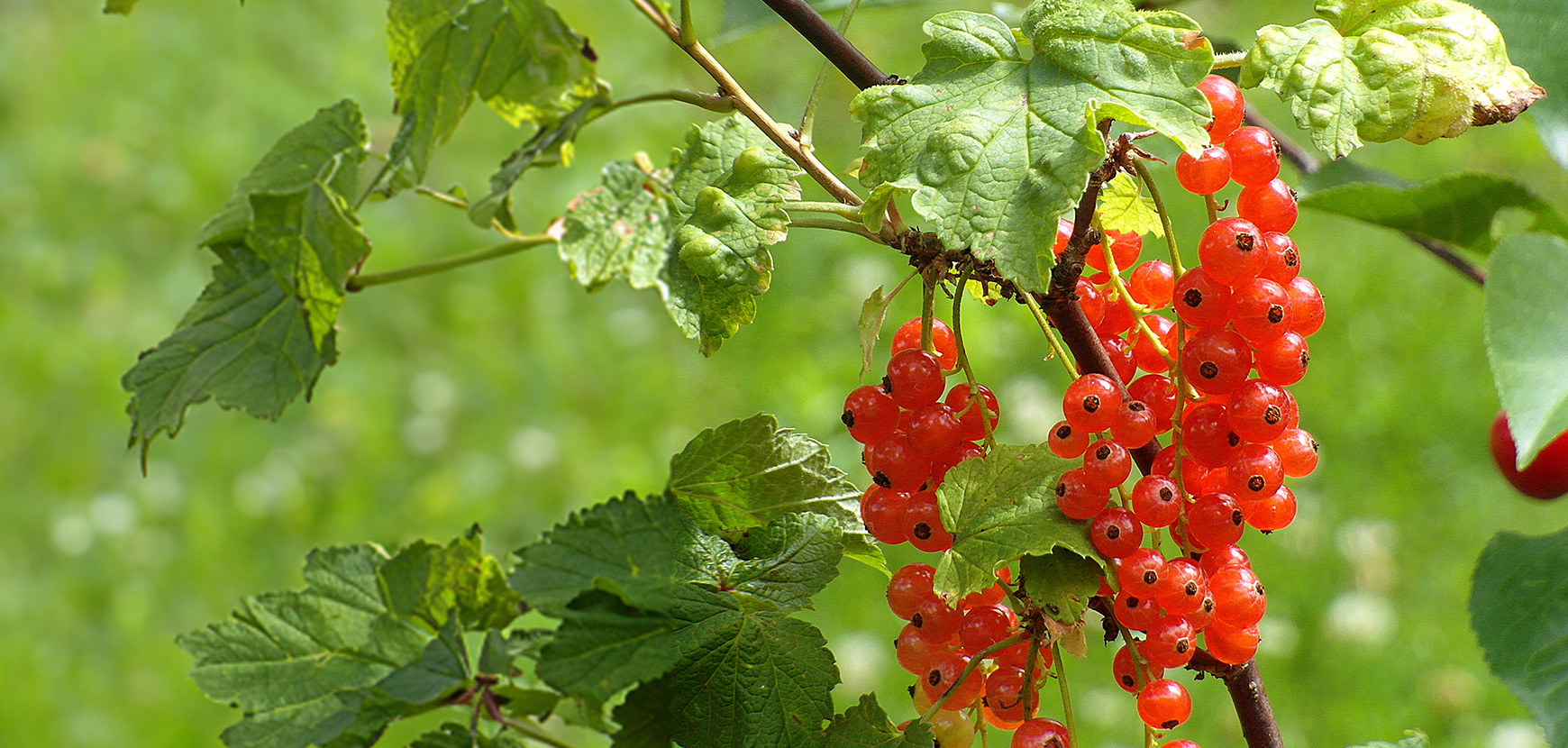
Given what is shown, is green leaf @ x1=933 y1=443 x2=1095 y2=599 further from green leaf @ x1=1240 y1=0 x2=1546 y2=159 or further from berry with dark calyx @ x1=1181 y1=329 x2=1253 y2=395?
green leaf @ x1=1240 y1=0 x2=1546 y2=159

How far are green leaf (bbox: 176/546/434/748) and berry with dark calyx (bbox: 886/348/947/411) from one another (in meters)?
0.35

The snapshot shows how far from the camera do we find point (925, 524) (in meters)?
0.63

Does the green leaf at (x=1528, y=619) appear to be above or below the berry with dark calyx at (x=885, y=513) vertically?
below

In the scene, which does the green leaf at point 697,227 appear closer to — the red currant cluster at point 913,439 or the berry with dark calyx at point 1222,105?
the red currant cluster at point 913,439

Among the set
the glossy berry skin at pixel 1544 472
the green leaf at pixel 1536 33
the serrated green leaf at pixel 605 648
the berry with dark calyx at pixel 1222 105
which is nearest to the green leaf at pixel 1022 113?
the berry with dark calyx at pixel 1222 105

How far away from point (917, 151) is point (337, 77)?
3229 millimetres

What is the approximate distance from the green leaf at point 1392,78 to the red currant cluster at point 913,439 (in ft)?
0.68

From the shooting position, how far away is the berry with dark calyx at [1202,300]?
2.02 feet

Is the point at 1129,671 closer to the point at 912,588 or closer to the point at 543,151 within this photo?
the point at 912,588

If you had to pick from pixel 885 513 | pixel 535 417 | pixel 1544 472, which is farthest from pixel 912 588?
pixel 535 417

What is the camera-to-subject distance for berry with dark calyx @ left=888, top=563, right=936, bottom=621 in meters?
0.65

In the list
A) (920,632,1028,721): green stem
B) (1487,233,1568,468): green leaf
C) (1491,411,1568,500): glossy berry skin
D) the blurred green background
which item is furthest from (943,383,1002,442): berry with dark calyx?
the blurred green background

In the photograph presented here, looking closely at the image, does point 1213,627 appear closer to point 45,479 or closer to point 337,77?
point 45,479

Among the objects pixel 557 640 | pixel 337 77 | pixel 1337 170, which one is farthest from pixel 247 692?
pixel 337 77
